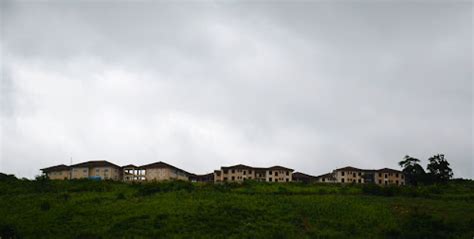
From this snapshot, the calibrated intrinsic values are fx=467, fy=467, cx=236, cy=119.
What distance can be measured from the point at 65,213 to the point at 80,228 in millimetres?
5656

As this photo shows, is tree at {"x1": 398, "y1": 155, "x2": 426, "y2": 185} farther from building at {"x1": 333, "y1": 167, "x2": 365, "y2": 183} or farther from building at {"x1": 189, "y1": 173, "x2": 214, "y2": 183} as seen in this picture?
building at {"x1": 189, "y1": 173, "x2": 214, "y2": 183}

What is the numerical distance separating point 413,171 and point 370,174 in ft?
62.4

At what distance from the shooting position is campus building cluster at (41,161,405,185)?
96.6 m

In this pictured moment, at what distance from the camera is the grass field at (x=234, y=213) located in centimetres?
3928

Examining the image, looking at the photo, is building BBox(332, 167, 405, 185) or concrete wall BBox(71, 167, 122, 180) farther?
building BBox(332, 167, 405, 185)

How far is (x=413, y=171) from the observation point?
288 feet

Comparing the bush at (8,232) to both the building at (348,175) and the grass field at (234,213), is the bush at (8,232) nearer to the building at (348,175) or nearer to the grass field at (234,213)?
the grass field at (234,213)

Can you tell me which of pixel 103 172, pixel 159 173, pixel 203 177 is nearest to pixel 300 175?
pixel 203 177

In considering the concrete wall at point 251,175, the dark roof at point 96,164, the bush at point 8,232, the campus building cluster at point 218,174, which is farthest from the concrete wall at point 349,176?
the bush at point 8,232

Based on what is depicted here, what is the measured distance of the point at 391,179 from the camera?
104 meters

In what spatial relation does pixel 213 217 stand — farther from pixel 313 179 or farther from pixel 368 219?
pixel 313 179

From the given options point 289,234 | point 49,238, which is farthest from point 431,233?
point 49,238

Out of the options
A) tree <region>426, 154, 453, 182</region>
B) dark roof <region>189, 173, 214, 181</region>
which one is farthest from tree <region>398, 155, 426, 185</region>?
dark roof <region>189, 173, 214, 181</region>

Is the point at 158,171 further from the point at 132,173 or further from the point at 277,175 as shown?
the point at 277,175
